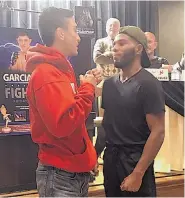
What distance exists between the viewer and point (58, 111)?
938mm

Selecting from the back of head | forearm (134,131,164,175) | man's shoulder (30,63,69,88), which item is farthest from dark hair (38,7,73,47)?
forearm (134,131,164,175)

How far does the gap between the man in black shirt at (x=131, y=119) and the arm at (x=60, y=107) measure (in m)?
0.21

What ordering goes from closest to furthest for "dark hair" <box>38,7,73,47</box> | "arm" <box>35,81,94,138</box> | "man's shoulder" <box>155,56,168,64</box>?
"arm" <box>35,81,94,138</box> < "dark hair" <box>38,7,73,47</box> < "man's shoulder" <box>155,56,168,64</box>

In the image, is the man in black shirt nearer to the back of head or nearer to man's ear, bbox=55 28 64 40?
the back of head

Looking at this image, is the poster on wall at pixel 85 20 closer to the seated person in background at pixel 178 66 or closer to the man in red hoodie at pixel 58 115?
the man in red hoodie at pixel 58 115

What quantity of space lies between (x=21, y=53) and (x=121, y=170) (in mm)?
508

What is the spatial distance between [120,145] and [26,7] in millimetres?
561

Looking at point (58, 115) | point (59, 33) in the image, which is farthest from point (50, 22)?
point (58, 115)

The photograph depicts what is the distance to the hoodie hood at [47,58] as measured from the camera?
1.01m

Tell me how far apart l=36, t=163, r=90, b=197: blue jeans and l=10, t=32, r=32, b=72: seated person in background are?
1.21ft

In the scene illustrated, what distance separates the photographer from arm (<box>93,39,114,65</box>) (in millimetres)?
1202

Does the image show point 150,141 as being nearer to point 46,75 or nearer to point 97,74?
point 97,74

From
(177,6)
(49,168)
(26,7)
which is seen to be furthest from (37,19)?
(177,6)

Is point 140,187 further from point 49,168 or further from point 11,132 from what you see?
point 11,132
